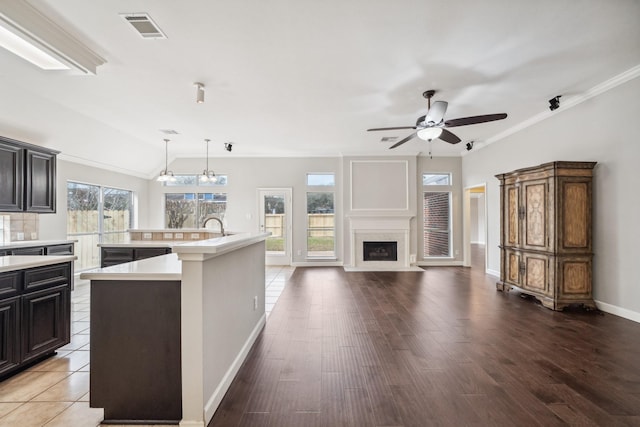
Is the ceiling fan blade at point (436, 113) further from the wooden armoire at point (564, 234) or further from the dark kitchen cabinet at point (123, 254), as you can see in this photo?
the dark kitchen cabinet at point (123, 254)

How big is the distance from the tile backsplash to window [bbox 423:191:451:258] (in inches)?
307

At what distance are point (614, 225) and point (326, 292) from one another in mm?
3927

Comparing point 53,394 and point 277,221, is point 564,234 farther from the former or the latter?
Answer: point 277,221

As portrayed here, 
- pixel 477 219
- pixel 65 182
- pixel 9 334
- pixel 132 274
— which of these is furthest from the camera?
pixel 477 219

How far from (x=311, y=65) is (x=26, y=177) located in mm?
4102

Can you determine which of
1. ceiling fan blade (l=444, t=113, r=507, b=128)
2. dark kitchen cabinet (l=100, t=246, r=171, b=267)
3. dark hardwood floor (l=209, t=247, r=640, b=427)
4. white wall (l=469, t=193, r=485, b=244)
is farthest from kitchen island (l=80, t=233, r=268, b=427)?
white wall (l=469, t=193, r=485, b=244)

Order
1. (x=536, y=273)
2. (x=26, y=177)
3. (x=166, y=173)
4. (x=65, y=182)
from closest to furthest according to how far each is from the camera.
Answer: (x=26, y=177) → (x=536, y=273) → (x=65, y=182) → (x=166, y=173)

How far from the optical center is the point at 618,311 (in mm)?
3584

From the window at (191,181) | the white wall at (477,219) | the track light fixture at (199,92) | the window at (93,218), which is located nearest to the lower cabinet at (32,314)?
the track light fixture at (199,92)

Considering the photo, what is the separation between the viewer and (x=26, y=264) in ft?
7.50

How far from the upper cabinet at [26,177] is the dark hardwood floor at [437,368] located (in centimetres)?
368

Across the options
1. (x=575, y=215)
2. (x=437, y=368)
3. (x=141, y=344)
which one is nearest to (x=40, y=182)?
(x=141, y=344)

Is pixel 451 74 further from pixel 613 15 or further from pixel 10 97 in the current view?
pixel 10 97

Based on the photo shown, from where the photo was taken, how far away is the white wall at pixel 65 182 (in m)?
5.03
